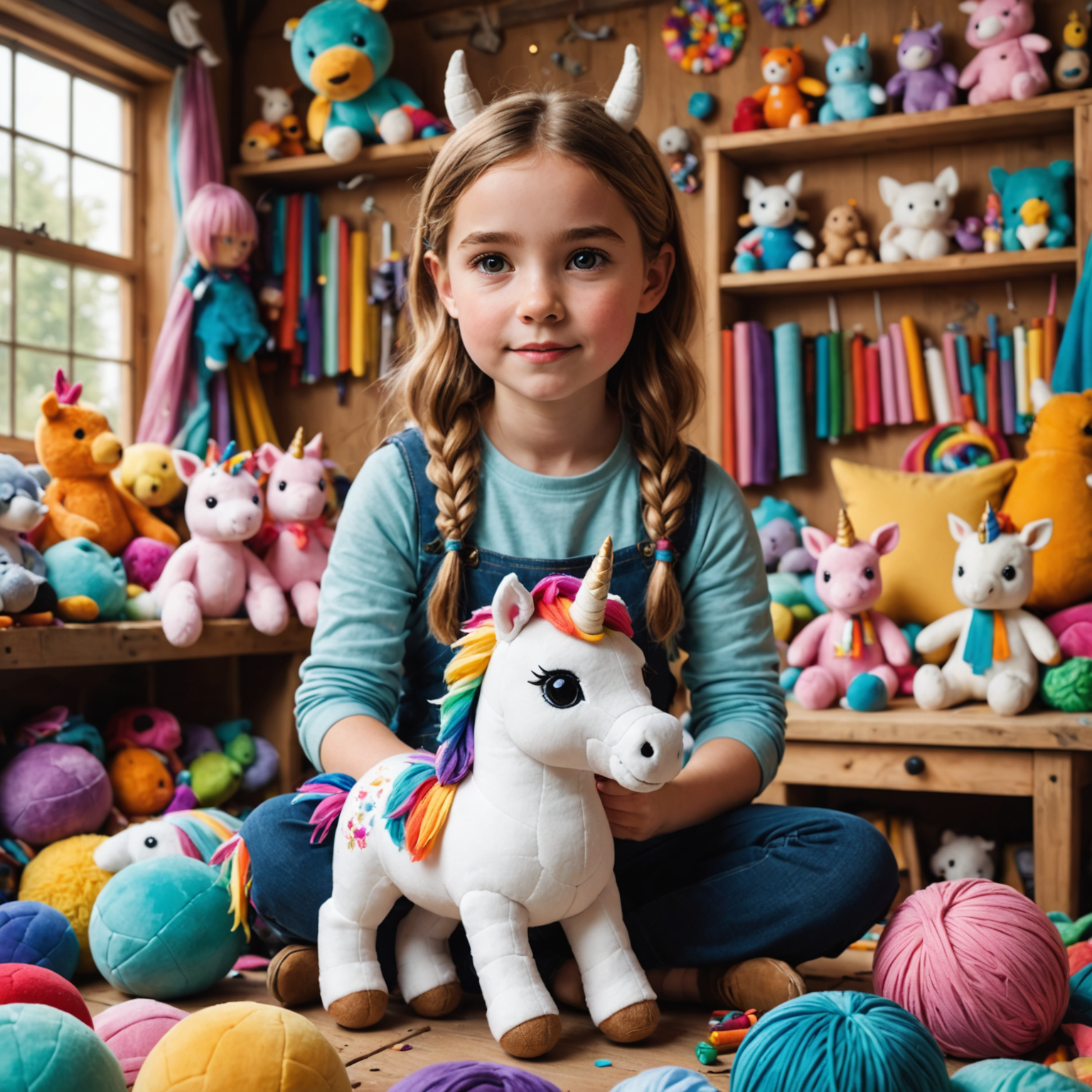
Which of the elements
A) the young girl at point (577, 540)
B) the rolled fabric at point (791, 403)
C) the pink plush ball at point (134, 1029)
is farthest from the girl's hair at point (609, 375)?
the rolled fabric at point (791, 403)

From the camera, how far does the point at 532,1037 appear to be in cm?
95

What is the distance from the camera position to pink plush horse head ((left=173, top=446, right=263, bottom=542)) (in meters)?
2.10

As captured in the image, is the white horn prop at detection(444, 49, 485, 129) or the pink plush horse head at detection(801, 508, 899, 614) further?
the pink plush horse head at detection(801, 508, 899, 614)

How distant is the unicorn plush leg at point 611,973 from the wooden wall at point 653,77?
1.53 m

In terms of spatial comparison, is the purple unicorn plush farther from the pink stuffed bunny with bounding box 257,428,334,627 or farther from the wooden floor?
the wooden floor

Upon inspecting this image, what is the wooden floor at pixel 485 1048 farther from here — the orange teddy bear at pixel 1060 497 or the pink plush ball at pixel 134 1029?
the orange teddy bear at pixel 1060 497

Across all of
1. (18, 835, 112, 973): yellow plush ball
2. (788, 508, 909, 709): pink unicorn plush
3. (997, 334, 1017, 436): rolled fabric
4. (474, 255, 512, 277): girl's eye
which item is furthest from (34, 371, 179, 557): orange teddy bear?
(997, 334, 1017, 436): rolled fabric

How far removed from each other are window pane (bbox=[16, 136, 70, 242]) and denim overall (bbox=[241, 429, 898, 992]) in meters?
1.77

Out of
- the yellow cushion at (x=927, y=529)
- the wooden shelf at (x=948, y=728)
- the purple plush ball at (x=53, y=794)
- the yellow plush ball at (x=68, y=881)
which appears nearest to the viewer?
the yellow plush ball at (x=68, y=881)

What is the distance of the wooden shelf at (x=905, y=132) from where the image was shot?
2.29 metres

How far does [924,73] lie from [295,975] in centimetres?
212

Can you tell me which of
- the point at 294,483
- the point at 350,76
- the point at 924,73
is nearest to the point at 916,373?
the point at 924,73

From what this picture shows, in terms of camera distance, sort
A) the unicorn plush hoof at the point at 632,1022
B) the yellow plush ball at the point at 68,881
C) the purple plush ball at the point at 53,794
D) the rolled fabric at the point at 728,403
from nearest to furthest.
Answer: the unicorn plush hoof at the point at 632,1022
the yellow plush ball at the point at 68,881
the purple plush ball at the point at 53,794
the rolled fabric at the point at 728,403

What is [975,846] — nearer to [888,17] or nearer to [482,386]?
[482,386]
